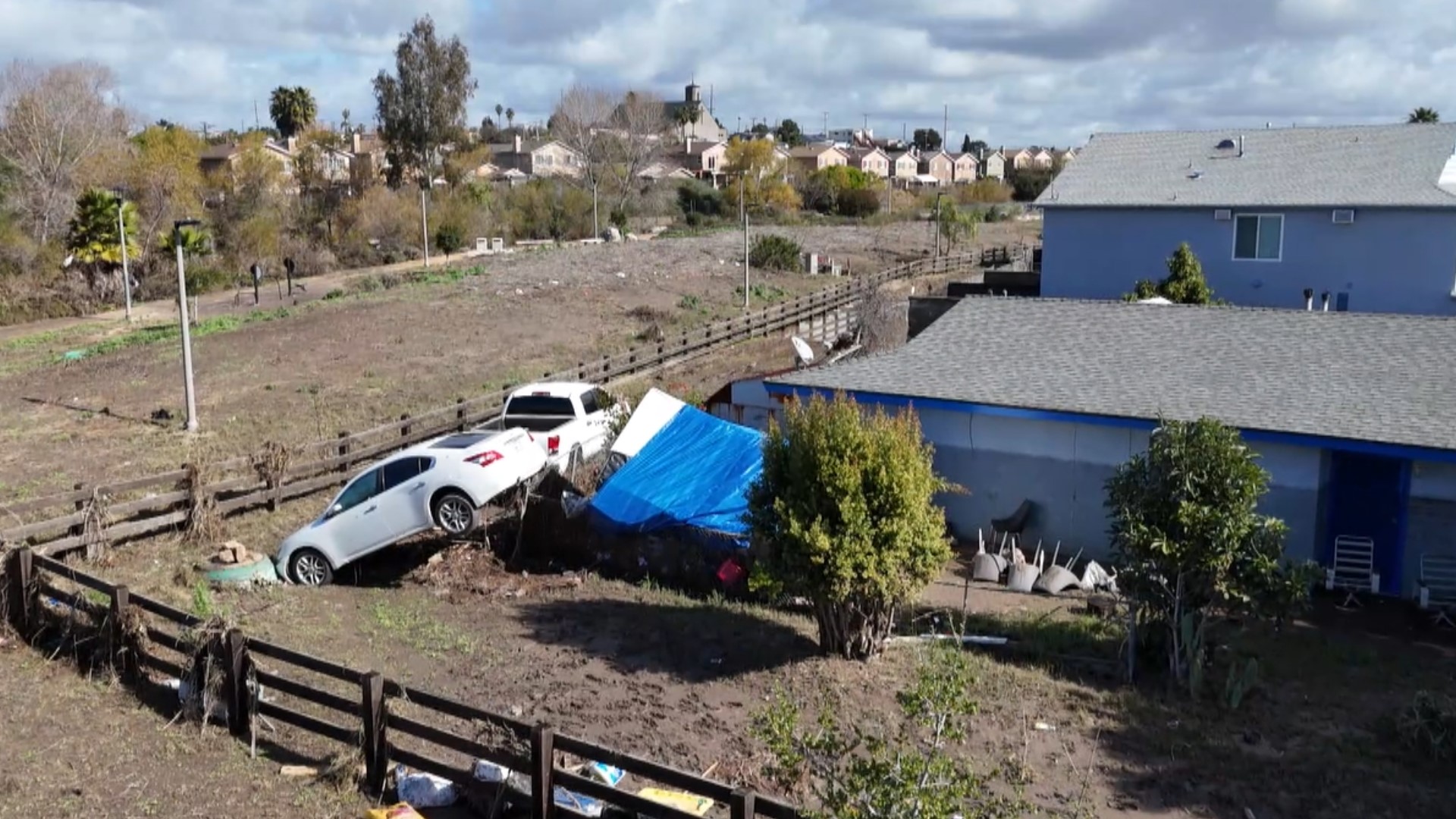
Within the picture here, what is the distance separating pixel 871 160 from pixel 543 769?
134 metres

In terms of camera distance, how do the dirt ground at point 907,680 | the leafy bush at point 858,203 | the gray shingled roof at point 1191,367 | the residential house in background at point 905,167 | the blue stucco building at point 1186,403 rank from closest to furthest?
the dirt ground at point 907,680, the blue stucco building at point 1186,403, the gray shingled roof at point 1191,367, the leafy bush at point 858,203, the residential house in background at point 905,167

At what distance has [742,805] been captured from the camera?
749 centimetres

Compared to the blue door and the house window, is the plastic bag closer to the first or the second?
the blue door

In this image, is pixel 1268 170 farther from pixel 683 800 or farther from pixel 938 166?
pixel 938 166

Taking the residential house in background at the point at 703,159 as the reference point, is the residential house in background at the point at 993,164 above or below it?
above

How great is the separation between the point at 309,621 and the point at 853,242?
2124 inches

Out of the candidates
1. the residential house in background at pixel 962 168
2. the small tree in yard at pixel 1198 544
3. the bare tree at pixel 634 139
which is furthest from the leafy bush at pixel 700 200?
the small tree in yard at pixel 1198 544

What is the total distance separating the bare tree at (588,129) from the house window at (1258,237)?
57.2m

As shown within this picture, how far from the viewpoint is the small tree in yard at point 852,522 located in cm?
1170

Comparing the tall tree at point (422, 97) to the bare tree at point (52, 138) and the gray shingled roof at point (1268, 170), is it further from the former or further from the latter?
the gray shingled roof at point (1268, 170)

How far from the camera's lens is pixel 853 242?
212 feet

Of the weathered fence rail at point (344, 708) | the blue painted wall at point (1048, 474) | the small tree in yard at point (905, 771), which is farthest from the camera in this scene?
the blue painted wall at point (1048, 474)

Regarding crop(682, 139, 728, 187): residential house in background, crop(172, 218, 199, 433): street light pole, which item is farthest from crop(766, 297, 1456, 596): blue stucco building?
crop(682, 139, 728, 187): residential house in background

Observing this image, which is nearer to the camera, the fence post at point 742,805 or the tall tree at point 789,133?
the fence post at point 742,805
